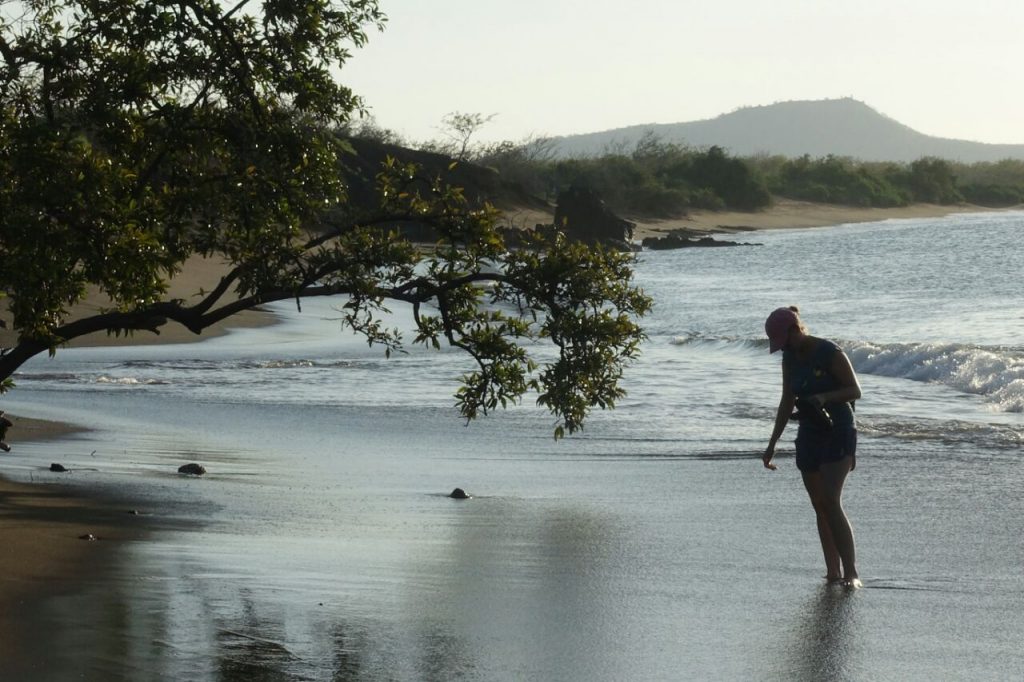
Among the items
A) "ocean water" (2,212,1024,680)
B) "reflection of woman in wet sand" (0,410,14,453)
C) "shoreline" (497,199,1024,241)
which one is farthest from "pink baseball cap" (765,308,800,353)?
"shoreline" (497,199,1024,241)

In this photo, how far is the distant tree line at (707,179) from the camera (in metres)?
86.6

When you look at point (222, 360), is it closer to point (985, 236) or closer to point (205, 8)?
point (205, 8)

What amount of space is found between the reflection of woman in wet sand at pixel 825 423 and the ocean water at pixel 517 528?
258mm

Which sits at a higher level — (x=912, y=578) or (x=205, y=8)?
(x=205, y=8)

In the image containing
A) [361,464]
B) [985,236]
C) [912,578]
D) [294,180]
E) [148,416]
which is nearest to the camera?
[912,578]

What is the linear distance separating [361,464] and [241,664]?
6320 millimetres

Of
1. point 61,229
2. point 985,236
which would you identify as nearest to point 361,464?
point 61,229

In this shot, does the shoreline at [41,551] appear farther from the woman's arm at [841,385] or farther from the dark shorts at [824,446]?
the woman's arm at [841,385]

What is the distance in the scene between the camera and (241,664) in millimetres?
5773

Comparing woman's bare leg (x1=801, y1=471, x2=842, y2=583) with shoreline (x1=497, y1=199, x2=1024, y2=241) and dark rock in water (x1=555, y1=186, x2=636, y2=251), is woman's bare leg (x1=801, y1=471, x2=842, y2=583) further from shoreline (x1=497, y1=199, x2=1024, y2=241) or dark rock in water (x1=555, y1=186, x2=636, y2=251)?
shoreline (x1=497, y1=199, x2=1024, y2=241)

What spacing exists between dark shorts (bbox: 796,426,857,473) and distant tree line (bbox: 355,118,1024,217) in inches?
2495

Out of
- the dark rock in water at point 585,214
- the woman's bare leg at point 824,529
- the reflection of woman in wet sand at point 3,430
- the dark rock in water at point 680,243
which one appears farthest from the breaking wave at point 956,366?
the dark rock in water at point 680,243

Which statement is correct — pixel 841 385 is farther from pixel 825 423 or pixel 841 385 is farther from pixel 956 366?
pixel 956 366

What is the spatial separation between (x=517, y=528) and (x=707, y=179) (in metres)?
90.5
